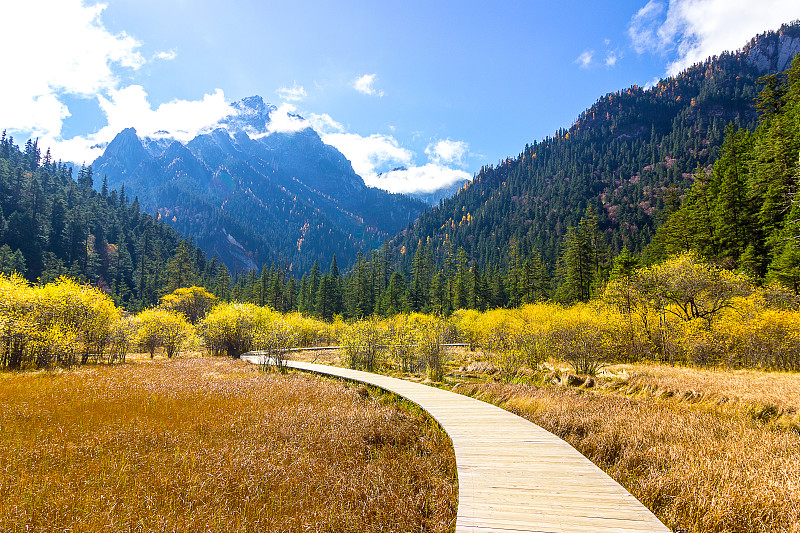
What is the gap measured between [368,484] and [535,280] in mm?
64728

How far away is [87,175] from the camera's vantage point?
123 metres

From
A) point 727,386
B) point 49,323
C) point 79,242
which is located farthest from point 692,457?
point 79,242

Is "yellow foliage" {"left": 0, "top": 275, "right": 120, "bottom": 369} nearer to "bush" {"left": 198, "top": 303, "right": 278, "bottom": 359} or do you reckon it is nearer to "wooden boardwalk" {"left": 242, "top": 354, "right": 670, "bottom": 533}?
"bush" {"left": 198, "top": 303, "right": 278, "bottom": 359}

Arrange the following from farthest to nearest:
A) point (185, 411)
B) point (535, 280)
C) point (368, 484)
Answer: point (535, 280) → point (185, 411) → point (368, 484)

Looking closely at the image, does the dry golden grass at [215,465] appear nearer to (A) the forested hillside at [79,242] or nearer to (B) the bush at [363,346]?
(B) the bush at [363,346]

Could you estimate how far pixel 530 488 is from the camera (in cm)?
437

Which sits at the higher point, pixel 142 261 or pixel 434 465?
pixel 142 261

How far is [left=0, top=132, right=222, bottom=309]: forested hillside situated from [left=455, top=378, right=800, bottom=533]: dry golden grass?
81.9 metres

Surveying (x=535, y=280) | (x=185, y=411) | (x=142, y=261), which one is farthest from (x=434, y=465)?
(x=142, y=261)

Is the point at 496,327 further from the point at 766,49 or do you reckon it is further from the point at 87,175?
the point at 766,49

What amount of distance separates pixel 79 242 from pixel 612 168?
180124 mm

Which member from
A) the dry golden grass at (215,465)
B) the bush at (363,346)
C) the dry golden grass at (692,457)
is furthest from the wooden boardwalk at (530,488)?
the bush at (363,346)

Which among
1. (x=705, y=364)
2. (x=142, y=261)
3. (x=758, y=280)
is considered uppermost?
(x=142, y=261)

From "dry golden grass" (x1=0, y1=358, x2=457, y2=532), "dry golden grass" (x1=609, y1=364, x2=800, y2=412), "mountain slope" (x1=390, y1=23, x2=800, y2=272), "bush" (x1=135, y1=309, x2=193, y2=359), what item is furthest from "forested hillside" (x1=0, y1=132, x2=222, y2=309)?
"dry golden grass" (x1=609, y1=364, x2=800, y2=412)
